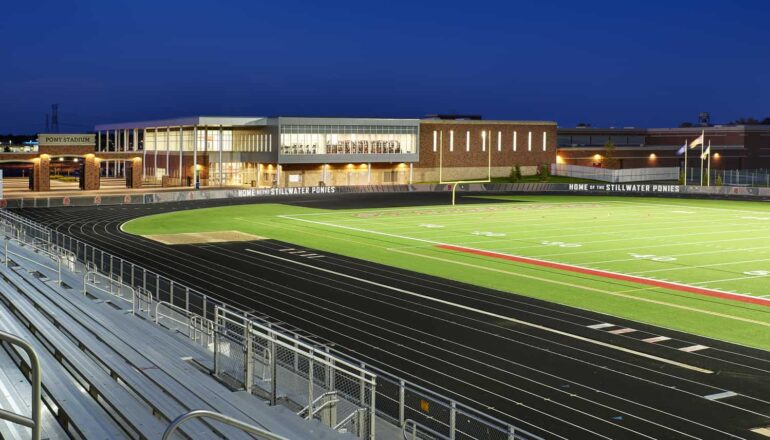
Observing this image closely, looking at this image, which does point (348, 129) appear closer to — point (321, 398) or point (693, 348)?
point (693, 348)

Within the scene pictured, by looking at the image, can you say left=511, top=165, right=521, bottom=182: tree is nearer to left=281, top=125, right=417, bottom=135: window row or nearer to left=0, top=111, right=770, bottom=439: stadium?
left=281, top=125, right=417, bottom=135: window row

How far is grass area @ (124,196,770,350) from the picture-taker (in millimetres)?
26797

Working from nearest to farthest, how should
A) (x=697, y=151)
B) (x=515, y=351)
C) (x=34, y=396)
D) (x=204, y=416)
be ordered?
(x=204, y=416), (x=34, y=396), (x=515, y=351), (x=697, y=151)

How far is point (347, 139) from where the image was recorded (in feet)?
324

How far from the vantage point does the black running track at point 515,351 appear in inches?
620

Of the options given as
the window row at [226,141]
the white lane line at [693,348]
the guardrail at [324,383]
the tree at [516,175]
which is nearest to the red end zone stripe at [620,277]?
the white lane line at [693,348]

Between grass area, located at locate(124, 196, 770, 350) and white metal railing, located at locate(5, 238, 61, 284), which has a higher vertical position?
white metal railing, located at locate(5, 238, 61, 284)

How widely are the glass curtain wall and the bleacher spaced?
76.1 m

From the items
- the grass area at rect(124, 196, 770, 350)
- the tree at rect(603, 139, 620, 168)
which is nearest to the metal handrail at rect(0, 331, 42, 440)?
the grass area at rect(124, 196, 770, 350)

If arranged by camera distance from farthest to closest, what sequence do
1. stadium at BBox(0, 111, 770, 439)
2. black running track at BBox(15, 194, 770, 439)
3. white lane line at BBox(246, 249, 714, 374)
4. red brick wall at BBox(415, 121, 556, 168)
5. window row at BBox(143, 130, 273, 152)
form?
red brick wall at BBox(415, 121, 556, 168) < window row at BBox(143, 130, 273, 152) < white lane line at BBox(246, 249, 714, 374) < black running track at BBox(15, 194, 770, 439) < stadium at BBox(0, 111, 770, 439)

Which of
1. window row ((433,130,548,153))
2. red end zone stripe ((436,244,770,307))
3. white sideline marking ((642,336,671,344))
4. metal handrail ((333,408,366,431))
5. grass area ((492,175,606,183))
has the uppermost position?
window row ((433,130,548,153))

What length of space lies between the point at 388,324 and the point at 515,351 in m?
4.23

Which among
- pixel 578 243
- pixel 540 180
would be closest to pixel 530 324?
pixel 578 243

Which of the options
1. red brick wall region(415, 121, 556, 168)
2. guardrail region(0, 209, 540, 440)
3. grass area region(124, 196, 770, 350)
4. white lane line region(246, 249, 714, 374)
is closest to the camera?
guardrail region(0, 209, 540, 440)
